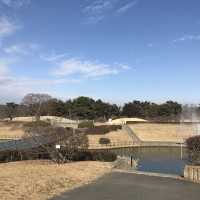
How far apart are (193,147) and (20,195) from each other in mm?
8770

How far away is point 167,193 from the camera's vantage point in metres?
13.9

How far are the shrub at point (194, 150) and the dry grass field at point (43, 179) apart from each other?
433cm

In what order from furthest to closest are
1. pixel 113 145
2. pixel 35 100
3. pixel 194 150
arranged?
pixel 35 100 < pixel 113 145 < pixel 194 150

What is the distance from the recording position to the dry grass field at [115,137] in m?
55.3

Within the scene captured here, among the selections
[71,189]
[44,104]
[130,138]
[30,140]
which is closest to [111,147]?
[130,138]

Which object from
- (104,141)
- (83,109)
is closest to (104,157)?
(104,141)

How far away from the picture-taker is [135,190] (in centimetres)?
1433

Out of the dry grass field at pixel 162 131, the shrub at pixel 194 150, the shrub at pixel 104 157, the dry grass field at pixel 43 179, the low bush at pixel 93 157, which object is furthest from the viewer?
the dry grass field at pixel 162 131

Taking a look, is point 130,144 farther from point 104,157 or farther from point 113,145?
point 104,157

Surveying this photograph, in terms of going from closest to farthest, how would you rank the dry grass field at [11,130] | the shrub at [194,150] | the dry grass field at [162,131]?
the shrub at [194,150] < the dry grass field at [162,131] < the dry grass field at [11,130]

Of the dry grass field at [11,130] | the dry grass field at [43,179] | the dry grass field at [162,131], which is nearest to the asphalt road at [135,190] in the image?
the dry grass field at [43,179]

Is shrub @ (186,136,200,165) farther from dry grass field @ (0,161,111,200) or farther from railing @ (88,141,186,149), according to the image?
railing @ (88,141,186,149)

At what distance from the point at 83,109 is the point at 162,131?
32.6 m

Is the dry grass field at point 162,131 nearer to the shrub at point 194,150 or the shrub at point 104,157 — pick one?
the shrub at point 104,157
